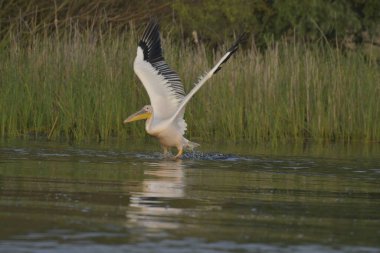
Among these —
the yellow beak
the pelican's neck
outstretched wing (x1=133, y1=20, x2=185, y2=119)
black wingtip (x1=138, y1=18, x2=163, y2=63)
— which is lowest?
the pelican's neck

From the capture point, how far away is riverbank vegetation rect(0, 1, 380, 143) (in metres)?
13.6

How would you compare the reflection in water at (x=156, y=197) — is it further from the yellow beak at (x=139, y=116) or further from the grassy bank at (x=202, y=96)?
the grassy bank at (x=202, y=96)

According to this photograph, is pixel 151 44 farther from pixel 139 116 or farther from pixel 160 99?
pixel 139 116

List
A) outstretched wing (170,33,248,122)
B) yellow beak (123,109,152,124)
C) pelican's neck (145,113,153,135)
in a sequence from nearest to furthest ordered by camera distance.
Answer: outstretched wing (170,33,248,122), pelican's neck (145,113,153,135), yellow beak (123,109,152,124)

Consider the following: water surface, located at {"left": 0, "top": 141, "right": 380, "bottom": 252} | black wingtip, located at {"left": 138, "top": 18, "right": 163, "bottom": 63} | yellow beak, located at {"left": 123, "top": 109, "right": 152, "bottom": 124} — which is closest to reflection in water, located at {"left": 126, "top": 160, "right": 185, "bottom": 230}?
water surface, located at {"left": 0, "top": 141, "right": 380, "bottom": 252}

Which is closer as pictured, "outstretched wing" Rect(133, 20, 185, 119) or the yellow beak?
the yellow beak

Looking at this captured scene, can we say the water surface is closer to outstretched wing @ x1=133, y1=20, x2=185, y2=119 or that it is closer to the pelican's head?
the pelican's head

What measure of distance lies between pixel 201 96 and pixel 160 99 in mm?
1811

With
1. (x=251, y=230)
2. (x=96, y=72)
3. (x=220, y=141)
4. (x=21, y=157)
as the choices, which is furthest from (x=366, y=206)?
(x=96, y=72)

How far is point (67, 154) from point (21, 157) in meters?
0.70

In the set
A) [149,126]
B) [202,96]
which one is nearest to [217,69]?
[149,126]

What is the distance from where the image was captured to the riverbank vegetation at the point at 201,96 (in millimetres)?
13594

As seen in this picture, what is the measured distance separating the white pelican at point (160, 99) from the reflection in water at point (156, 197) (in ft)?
6.11

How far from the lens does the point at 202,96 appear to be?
14.2m
